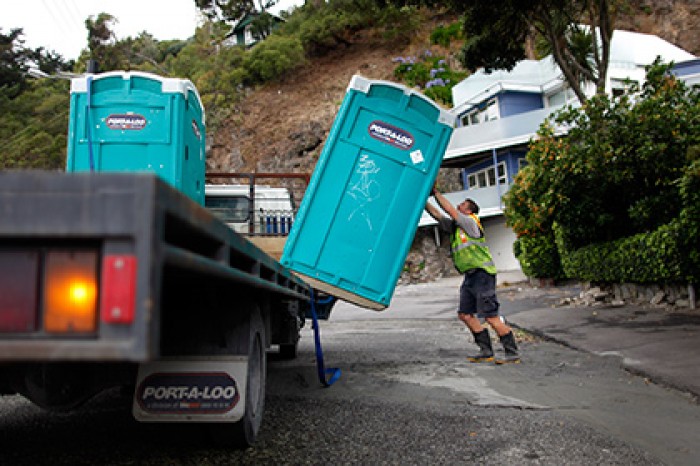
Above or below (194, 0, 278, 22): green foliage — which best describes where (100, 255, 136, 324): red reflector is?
below

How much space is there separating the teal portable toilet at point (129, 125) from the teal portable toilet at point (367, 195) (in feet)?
4.34

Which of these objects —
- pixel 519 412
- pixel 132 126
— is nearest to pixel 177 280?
pixel 519 412

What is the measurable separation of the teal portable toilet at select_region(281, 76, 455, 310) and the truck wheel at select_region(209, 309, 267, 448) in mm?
1795

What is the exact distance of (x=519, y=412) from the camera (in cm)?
454

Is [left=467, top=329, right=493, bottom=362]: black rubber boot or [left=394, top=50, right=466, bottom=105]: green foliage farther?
[left=394, top=50, right=466, bottom=105]: green foliage

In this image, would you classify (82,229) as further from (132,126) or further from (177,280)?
(132,126)

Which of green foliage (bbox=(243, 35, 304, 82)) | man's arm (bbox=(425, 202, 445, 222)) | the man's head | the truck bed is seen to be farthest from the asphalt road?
green foliage (bbox=(243, 35, 304, 82))

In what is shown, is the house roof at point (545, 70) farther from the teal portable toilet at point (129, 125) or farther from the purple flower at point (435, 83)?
the teal portable toilet at point (129, 125)

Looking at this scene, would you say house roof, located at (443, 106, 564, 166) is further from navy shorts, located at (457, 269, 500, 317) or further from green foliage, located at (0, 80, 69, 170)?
navy shorts, located at (457, 269, 500, 317)

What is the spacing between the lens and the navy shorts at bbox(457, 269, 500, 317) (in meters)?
6.93

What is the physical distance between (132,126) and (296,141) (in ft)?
102

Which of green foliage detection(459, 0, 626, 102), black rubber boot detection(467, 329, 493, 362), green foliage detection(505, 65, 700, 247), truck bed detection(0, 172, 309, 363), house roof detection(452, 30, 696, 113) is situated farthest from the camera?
house roof detection(452, 30, 696, 113)

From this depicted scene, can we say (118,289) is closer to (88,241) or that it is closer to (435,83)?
(88,241)

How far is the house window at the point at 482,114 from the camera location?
3170 cm
